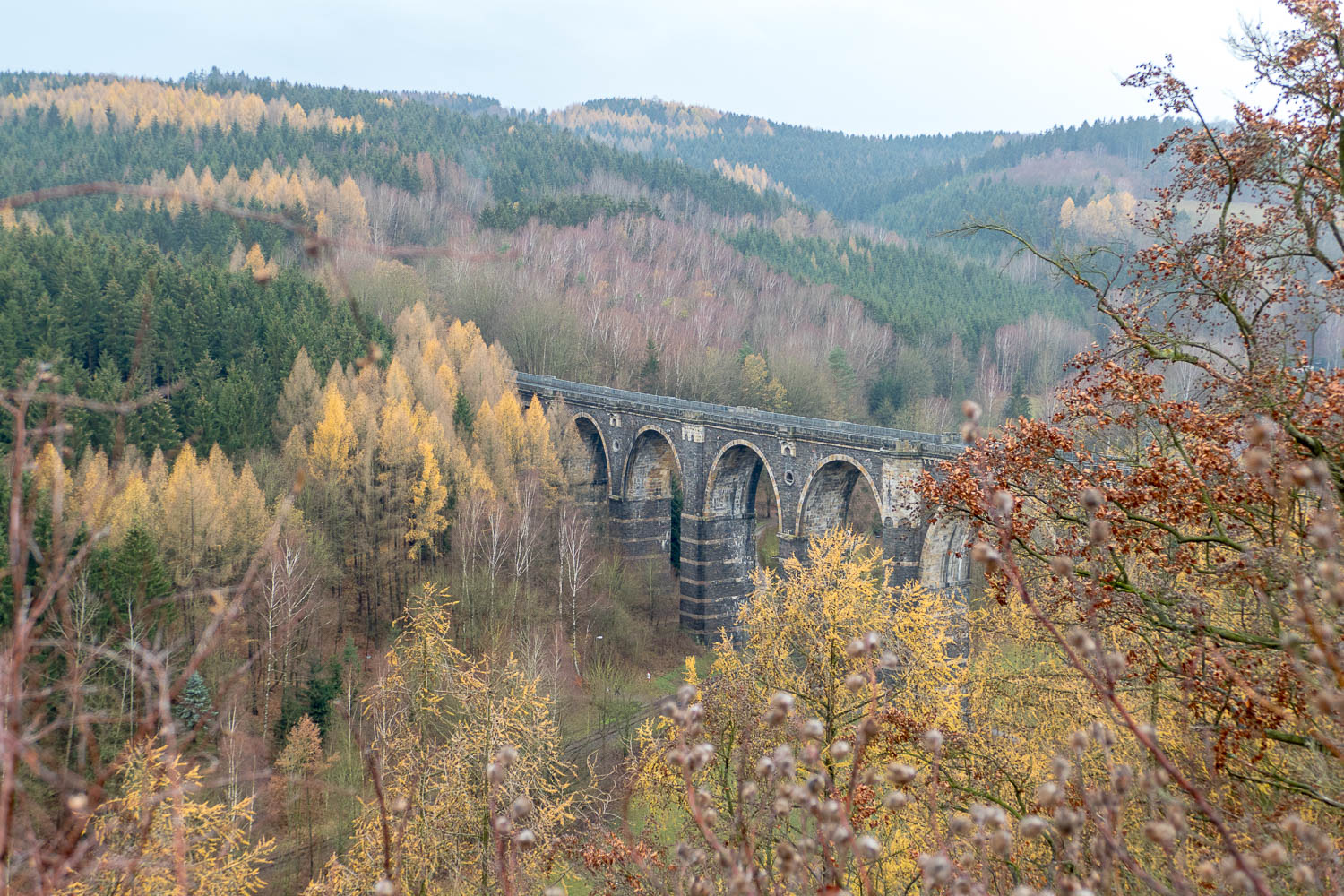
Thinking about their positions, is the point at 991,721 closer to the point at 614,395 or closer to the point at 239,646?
the point at 239,646

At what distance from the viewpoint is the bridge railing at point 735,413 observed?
39375 mm

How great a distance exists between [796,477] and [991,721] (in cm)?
2391

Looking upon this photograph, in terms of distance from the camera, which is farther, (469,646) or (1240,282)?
(469,646)

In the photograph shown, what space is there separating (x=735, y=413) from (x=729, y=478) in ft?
12.3

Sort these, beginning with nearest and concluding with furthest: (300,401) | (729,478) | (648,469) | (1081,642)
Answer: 1. (1081,642)
2. (300,401)
3. (729,478)
4. (648,469)

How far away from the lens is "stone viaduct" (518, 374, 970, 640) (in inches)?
1464

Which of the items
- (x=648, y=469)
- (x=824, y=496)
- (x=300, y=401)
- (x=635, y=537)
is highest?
(x=300, y=401)

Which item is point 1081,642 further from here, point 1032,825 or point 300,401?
point 300,401

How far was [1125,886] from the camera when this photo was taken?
8109 millimetres

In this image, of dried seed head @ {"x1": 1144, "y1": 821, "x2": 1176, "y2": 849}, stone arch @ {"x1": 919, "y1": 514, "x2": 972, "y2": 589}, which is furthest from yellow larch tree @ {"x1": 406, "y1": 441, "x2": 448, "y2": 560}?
dried seed head @ {"x1": 1144, "y1": 821, "x2": 1176, "y2": 849}

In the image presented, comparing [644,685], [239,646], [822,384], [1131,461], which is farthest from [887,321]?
[1131,461]

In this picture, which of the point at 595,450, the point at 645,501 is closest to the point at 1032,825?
the point at 645,501

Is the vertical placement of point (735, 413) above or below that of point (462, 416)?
above

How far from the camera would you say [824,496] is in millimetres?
41844
